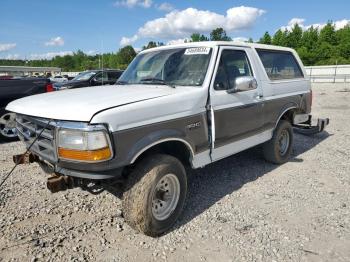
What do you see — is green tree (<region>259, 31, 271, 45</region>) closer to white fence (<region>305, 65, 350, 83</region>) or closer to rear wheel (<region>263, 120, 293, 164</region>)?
white fence (<region>305, 65, 350, 83</region>)

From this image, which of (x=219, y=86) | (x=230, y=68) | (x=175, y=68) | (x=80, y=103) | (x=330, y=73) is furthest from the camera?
(x=330, y=73)

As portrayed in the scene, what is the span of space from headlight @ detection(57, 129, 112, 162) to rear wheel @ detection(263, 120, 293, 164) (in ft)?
11.9

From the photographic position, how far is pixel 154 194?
11.5ft

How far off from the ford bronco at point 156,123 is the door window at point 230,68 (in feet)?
0.05

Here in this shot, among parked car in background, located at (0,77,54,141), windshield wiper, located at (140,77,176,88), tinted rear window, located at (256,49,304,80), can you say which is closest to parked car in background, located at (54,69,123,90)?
parked car in background, located at (0,77,54,141)

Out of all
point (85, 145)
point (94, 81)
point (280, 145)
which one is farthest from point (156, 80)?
point (94, 81)

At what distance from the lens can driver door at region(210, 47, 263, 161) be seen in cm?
418

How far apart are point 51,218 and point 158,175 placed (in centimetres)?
155

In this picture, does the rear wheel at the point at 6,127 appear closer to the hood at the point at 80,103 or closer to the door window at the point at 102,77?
the hood at the point at 80,103

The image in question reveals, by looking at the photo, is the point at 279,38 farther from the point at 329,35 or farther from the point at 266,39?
the point at 329,35

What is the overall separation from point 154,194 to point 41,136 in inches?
51.1

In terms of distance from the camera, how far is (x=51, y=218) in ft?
13.0

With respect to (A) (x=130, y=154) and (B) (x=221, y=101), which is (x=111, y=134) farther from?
(B) (x=221, y=101)

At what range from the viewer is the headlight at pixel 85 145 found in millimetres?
2900
